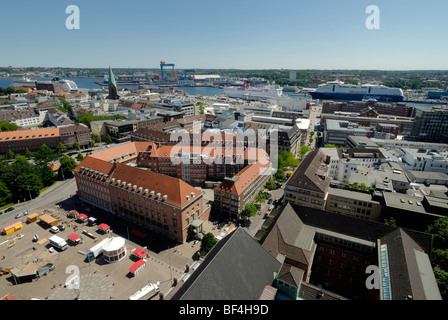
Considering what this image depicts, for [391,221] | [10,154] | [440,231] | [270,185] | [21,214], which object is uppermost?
[10,154]

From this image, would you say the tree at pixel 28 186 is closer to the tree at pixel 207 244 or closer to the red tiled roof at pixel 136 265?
the red tiled roof at pixel 136 265

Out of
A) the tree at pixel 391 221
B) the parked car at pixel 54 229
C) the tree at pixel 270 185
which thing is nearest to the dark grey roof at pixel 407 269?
the tree at pixel 391 221

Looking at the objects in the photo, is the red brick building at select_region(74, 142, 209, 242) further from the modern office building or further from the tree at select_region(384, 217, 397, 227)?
the modern office building

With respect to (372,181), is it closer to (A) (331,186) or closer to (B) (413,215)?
(A) (331,186)

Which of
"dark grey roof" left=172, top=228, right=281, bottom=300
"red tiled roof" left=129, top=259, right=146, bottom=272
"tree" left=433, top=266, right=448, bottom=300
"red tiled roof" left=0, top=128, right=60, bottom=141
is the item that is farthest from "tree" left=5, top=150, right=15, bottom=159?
"tree" left=433, top=266, right=448, bottom=300

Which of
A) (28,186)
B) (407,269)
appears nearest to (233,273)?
(407,269)

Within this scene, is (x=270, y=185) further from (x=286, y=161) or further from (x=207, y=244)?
(x=207, y=244)
